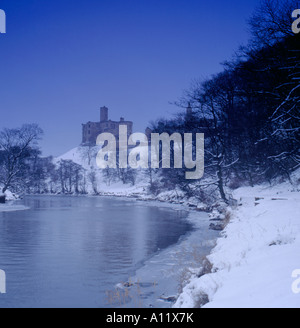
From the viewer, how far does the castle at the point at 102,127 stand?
117000 millimetres

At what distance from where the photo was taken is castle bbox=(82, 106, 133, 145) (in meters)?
117

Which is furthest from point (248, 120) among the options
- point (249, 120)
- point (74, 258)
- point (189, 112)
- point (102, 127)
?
point (102, 127)

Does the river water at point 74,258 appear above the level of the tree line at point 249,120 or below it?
below

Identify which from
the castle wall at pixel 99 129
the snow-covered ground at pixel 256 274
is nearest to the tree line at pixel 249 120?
the snow-covered ground at pixel 256 274

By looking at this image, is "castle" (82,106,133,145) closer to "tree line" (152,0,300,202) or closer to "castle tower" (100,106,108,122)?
"castle tower" (100,106,108,122)

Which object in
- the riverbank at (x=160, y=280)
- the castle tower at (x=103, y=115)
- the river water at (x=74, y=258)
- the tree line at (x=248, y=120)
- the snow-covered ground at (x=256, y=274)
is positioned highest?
Result: the castle tower at (x=103, y=115)

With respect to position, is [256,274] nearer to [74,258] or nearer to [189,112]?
[74,258]

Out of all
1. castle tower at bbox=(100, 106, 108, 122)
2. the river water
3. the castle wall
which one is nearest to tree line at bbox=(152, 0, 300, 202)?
the river water

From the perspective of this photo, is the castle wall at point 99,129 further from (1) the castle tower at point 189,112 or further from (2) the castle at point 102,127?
(1) the castle tower at point 189,112

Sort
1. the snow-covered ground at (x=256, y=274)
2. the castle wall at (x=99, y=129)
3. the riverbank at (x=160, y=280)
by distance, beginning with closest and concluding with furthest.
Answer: the snow-covered ground at (x=256, y=274)
the riverbank at (x=160, y=280)
the castle wall at (x=99, y=129)

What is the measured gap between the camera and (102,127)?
118 m
